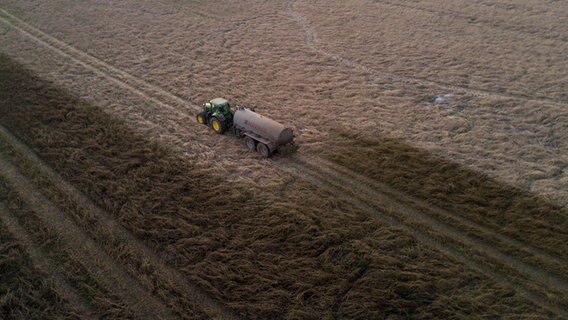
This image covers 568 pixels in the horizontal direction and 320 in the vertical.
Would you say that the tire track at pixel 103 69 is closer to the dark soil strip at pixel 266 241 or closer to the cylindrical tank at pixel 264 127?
the dark soil strip at pixel 266 241

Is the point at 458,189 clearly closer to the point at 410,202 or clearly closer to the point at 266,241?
the point at 410,202

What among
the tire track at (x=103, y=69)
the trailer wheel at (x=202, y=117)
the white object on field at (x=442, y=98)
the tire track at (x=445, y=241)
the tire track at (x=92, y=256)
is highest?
the white object on field at (x=442, y=98)

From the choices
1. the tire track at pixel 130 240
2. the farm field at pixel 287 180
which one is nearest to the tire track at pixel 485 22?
the farm field at pixel 287 180

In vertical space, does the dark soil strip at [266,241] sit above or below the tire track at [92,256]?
above

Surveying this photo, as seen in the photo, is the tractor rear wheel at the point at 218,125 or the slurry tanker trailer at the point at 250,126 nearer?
the slurry tanker trailer at the point at 250,126

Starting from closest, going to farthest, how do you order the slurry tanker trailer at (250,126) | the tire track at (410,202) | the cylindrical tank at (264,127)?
the tire track at (410,202) → the cylindrical tank at (264,127) → the slurry tanker trailer at (250,126)

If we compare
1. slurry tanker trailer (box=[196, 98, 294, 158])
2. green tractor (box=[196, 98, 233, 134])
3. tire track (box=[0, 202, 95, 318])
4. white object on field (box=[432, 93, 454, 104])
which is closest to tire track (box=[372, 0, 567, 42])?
white object on field (box=[432, 93, 454, 104])

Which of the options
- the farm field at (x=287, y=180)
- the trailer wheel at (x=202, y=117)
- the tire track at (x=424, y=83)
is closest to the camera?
the farm field at (x=287, y=180)

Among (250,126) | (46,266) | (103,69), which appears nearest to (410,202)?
(250,126)
